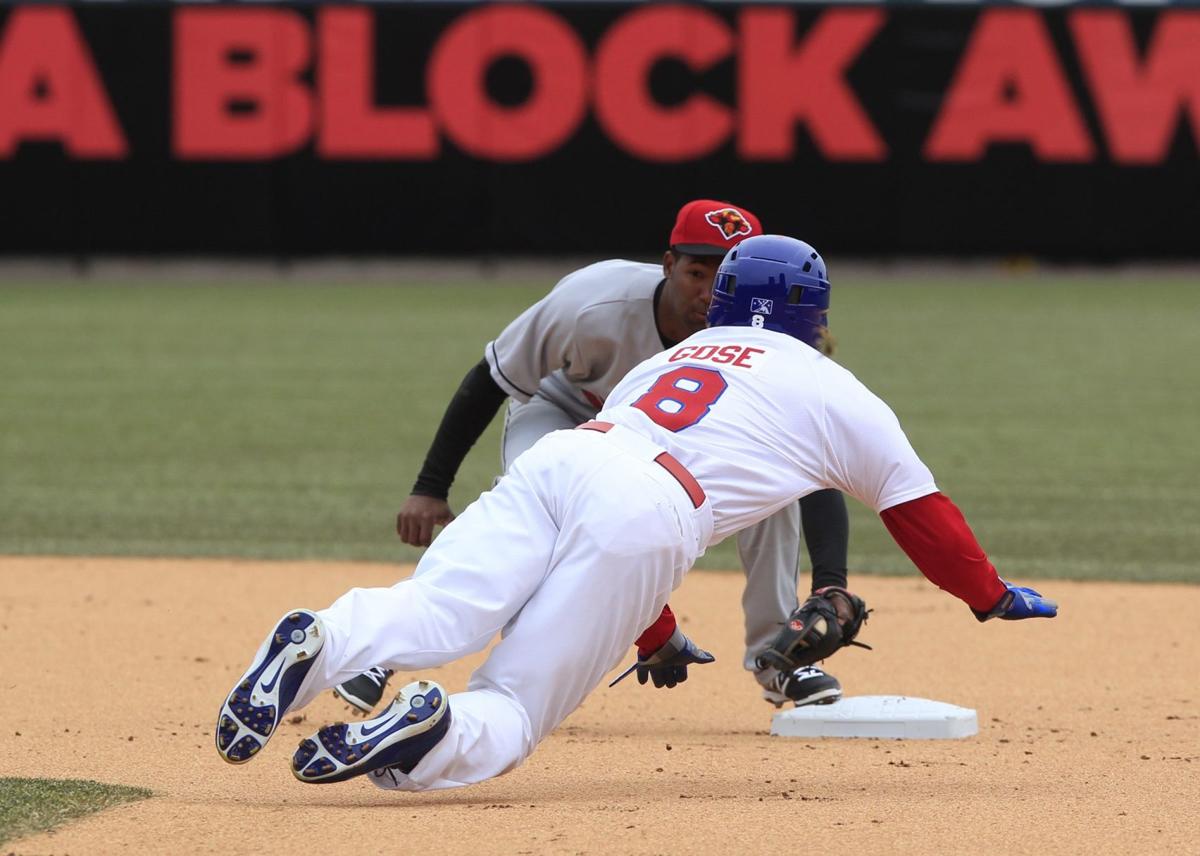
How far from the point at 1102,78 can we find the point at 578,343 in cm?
1847

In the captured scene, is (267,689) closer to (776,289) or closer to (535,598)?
(535,598)

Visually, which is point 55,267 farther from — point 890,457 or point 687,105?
point 890,457

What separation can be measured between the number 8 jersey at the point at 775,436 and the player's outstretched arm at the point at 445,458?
1342mm

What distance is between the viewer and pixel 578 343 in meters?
5.50

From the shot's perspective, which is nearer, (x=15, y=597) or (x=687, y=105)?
(x=15, y=597)

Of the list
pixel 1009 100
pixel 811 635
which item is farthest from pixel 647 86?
pixel 811 635

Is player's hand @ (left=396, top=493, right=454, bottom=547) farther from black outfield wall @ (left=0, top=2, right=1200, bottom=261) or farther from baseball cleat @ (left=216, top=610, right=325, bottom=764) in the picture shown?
black outfield wall @ (left=0, top=2, right=1200, bottom=261)

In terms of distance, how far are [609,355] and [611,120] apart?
1753cm

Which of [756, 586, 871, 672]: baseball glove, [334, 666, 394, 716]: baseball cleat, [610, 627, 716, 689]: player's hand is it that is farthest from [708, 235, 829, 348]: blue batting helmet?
[334, 666, 394, 716]: baseball cleat

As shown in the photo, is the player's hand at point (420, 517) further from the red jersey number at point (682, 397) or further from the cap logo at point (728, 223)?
the red jersey number at point (682, 397)

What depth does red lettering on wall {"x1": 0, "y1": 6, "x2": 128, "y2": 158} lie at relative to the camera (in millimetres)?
22453

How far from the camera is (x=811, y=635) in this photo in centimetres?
491

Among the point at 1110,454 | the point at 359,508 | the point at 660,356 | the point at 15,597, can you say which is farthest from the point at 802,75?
the point at 660,356

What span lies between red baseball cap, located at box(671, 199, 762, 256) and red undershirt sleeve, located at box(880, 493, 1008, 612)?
3.83 feet
